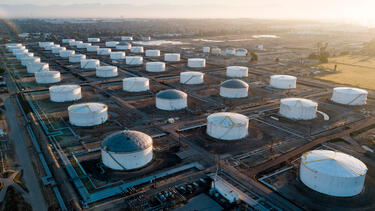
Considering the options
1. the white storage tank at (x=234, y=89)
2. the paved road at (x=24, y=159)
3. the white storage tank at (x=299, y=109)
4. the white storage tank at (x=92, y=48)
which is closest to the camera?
the paved road at (x=24, y=159)

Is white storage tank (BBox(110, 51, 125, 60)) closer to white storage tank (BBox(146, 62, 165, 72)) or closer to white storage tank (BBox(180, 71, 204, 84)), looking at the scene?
white storage tank (BBox(146, 62, 165, 72))

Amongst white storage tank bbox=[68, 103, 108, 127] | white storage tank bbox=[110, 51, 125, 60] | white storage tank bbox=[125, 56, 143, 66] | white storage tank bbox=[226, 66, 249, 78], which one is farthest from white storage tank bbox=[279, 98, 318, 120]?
white storage tank bbox=[110, 51, 125, 60]

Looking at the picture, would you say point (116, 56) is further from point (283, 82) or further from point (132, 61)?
point (283, 82)

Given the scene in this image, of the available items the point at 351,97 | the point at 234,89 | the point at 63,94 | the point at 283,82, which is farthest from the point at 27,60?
the point at 351,97

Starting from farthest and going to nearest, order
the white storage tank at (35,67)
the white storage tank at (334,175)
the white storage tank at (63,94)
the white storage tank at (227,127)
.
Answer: the white storage tank at (35,67)
the white storage tank at (63,94)
the white storage tank at (227,127)
the white storage tank at (334,175)

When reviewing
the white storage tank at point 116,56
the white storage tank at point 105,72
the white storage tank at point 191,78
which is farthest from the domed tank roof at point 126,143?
the white storage tank at point 116,56

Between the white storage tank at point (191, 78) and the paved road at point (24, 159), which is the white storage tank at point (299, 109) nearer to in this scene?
the white storage tank at point (191, 78)
